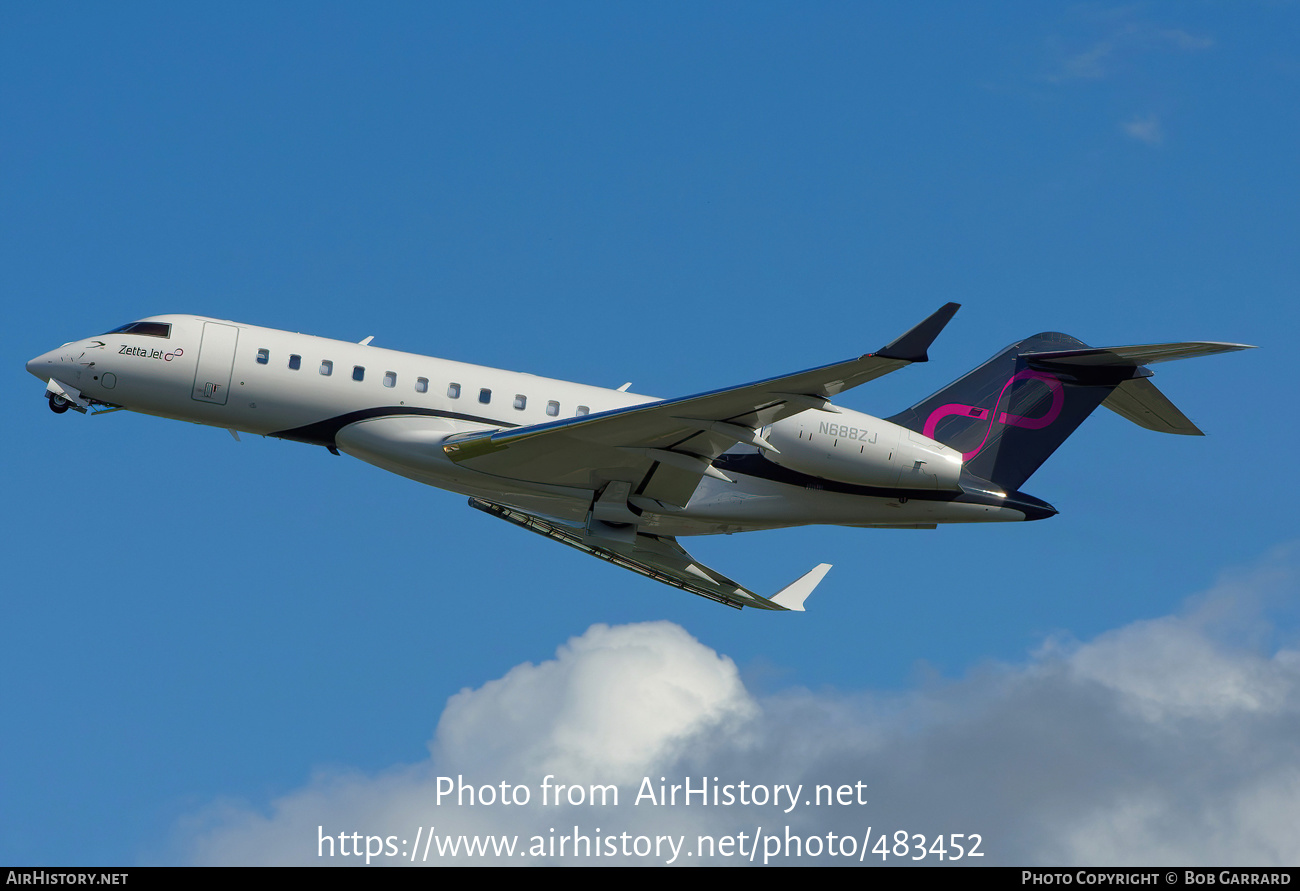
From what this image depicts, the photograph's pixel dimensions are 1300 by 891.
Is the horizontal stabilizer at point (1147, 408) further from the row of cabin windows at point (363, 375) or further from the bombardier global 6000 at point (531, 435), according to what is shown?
the row of cabin windows at point (363, 375)

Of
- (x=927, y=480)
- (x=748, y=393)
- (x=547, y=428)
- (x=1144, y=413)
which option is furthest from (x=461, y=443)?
(x=1144, y=413)

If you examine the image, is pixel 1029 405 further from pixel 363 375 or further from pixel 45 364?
pixel 45 364

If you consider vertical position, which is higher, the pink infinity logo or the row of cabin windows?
the pink infinity logo

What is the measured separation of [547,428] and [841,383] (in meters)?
4.86

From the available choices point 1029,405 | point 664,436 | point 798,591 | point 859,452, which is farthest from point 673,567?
point 1029,405

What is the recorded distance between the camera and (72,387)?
2353 centimetres

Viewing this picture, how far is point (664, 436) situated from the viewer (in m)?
21.8

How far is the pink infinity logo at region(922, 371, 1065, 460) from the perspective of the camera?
2575 cm

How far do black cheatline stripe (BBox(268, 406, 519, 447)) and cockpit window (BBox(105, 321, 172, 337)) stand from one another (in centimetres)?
269

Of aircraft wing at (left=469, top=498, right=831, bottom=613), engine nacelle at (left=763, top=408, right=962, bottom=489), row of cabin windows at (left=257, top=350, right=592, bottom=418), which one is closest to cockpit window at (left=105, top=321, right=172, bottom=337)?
row of cabin windows at (left=257, top=350, right=592, bottom=418)

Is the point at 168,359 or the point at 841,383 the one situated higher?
the point at 168,359

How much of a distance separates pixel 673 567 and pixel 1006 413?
723 centimetres

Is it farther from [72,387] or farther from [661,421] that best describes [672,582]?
[72,387]

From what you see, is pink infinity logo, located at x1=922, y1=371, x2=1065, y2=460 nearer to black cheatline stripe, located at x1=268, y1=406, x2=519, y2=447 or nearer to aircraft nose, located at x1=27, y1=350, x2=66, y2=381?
black cheatline stripe, located at x1=268, y1=406, x2=519, y2=447
